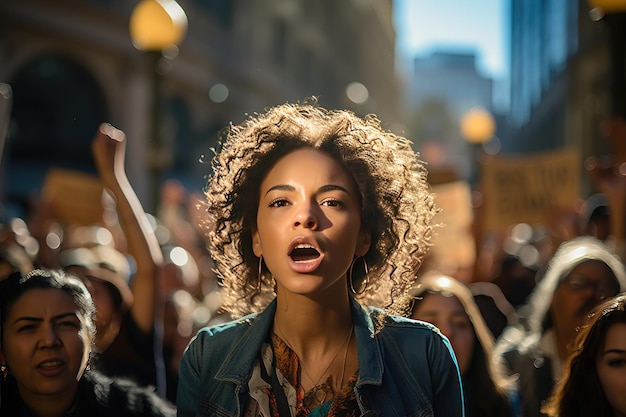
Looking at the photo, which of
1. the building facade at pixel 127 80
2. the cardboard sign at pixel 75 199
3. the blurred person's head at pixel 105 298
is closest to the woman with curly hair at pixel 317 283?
the blurred person's head at pixel 105 298

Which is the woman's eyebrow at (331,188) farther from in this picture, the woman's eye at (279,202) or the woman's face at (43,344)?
the woman's face at (43,344)

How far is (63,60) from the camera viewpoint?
21.2 meters

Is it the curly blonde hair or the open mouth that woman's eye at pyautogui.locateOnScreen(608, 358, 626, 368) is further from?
the open mouth

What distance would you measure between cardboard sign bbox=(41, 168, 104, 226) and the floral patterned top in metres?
6.16

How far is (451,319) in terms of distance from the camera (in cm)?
412

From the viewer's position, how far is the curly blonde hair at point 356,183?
2.68 meters

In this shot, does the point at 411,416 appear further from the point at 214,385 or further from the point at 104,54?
the point at 104,54

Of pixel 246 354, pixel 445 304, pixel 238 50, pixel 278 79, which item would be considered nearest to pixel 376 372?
pixel 246 354

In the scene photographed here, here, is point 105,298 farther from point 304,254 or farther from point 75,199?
point 75,199

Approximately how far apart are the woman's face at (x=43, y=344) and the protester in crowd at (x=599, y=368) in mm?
1663

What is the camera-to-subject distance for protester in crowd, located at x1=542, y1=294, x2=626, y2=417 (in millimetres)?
2920

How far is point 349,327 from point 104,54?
2060 cm

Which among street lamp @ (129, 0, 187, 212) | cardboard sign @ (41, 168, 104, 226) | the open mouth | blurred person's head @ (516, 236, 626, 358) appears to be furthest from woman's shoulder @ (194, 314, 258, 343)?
street lamp @ (129, 0, 187, 212)

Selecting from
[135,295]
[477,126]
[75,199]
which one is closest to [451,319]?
[135,295]
